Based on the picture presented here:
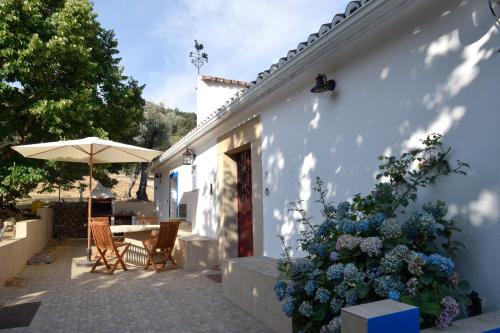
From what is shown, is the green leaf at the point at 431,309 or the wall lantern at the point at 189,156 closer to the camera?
the green leaf at the point at 431,309

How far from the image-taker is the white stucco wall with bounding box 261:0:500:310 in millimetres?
2605

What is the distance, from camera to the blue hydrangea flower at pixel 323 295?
8.31ft

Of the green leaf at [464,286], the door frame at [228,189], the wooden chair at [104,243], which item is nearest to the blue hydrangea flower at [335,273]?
the green leaf at [464,286]

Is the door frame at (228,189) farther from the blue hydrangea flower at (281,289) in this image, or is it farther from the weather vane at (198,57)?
the weather vane at (198,57)

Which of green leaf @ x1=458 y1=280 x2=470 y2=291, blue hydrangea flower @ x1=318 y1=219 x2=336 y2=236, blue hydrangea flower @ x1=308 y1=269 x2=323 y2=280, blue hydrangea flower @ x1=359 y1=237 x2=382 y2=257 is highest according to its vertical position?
blue hydrangea flower @ x1=318 y1=219 x2=336 y2=236

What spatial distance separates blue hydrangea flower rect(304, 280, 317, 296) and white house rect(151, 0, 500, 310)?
110cm

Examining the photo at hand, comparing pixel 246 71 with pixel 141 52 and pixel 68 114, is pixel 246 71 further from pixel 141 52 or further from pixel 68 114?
pixel 68 114

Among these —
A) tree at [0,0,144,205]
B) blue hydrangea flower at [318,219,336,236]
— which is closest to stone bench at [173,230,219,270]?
tree at [0,0,144,205]

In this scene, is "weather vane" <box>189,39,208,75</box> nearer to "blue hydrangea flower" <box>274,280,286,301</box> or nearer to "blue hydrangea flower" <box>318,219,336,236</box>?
"blue hydrangea flower" <box>318,219,336,236</box>

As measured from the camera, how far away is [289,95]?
17.3 ft

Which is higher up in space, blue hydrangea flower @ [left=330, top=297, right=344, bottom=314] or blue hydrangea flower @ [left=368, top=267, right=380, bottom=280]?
blue hydrangea flower @ [left=368, top=267, right=380, bottom=280]

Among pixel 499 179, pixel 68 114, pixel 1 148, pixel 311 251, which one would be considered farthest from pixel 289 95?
pixel 1 148

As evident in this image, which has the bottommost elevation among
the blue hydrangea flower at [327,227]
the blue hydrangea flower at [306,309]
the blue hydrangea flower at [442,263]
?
the blue hydrangea flower at [306,309]

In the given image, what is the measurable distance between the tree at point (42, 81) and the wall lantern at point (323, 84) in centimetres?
720
